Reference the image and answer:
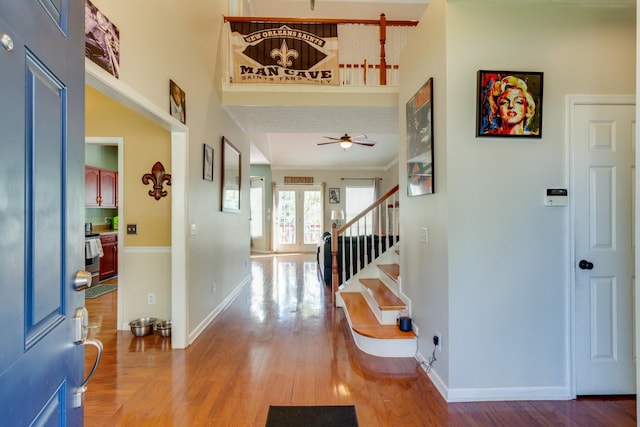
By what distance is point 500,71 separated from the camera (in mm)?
2062

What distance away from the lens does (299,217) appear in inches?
378

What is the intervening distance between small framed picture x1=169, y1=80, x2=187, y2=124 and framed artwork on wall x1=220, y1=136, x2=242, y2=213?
3.56 ft

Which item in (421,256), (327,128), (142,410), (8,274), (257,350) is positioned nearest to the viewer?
(8,274)

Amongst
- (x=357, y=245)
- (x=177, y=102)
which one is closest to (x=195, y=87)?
(x=177, y=102)

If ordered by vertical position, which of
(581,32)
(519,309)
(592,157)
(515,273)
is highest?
(581,32)

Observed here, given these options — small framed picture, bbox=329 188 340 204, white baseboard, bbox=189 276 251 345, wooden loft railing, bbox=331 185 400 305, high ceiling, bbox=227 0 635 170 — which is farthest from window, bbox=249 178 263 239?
wooden loft railing, bbox=331 185 400 305

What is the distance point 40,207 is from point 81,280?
271mm

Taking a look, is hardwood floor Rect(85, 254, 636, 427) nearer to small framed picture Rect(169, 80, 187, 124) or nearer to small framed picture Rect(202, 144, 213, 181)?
small framed picture Rect(202, 144, 213, 181)

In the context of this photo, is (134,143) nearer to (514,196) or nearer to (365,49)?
(514,196)

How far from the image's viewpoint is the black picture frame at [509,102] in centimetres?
204

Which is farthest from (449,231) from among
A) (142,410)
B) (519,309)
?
(142,410)

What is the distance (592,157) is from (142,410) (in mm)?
3351

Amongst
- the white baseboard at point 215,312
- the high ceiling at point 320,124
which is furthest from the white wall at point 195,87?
the high ceiling at point 320,124

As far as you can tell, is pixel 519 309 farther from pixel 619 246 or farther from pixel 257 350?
pixel 257 350
